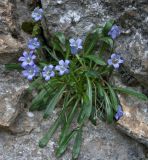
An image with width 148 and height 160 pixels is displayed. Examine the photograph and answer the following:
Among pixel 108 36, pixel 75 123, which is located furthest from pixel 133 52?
pixel 75 123

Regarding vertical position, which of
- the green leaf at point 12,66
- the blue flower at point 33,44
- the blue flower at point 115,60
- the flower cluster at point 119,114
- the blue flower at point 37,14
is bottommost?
the flower cluster at point 119,114

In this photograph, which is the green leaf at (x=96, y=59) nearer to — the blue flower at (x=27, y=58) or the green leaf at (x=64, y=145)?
the blue flower at (x=27, y=58)

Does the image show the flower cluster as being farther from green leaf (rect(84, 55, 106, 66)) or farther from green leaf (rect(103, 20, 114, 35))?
green leaf (rect(103, 20, 114, 35))

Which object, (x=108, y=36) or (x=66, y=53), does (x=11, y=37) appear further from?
(x=108, y=36)

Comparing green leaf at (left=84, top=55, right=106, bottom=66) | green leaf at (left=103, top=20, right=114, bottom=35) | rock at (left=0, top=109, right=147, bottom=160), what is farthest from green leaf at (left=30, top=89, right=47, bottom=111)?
green leaf at (left=103, top=20, right=114, bottom=35)

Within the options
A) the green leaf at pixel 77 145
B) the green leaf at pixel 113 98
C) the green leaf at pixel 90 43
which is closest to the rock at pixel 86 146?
the green leaf at pixel 77 145
